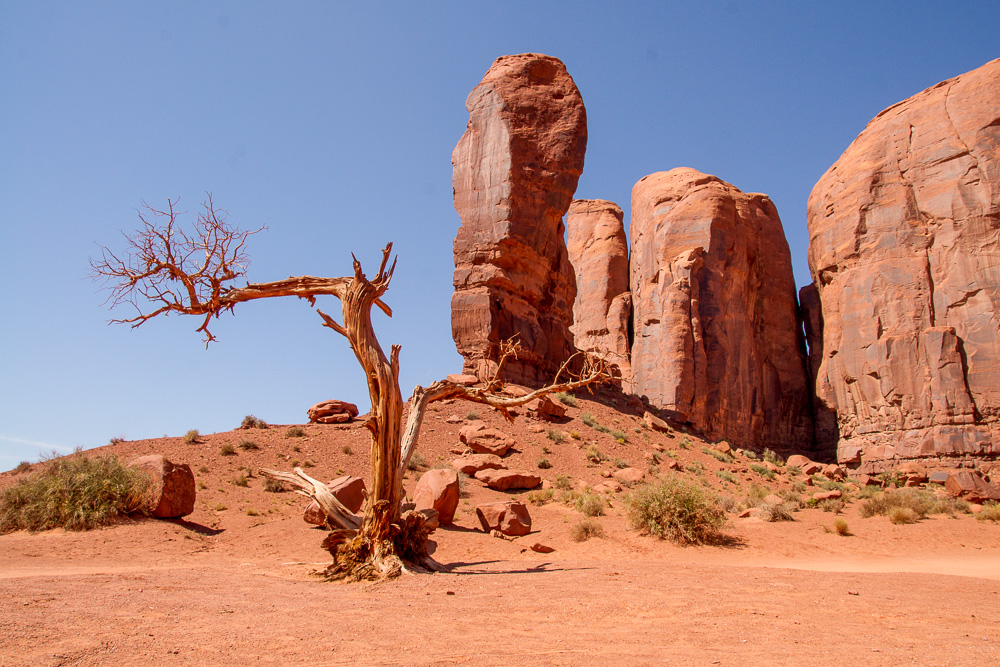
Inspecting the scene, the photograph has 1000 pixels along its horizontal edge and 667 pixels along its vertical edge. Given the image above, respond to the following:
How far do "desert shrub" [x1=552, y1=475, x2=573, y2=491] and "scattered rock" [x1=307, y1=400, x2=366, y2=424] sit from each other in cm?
822

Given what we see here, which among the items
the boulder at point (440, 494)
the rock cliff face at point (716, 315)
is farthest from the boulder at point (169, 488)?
the rock cliff face at point (716, 315)

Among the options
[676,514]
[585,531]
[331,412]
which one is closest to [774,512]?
[676,514]

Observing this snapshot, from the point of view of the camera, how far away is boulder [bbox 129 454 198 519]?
1255cm

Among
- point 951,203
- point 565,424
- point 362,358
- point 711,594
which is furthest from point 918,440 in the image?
point 362,358

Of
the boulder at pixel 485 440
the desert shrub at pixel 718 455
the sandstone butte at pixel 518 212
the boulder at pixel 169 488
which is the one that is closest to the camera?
the boulder at pixel 169 488

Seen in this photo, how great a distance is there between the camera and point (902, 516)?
15266 millimetres

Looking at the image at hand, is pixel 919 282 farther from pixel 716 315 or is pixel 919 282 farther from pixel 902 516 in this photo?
pixel 902 516

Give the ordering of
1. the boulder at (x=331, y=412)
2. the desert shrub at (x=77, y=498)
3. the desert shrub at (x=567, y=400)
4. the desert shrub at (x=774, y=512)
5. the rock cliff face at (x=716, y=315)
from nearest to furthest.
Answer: the desert shrub at (x=77, y=498)
the desert shrub at (x=774, y=512)
the boulder at (x=331, y=412)
the desert shrub at (x=567, y=400)
the rock cliff face at (x=716, y=315)

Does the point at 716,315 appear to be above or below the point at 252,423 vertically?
above

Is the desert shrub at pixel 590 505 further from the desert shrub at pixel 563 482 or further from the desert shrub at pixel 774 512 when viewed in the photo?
the desert shrub at pixel 774 512

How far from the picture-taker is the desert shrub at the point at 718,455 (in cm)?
2527

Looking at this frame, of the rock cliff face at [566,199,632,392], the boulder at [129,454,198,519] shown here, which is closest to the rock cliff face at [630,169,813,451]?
the rock cliff face at [566,199,632,392]

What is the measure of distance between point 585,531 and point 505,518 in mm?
1684

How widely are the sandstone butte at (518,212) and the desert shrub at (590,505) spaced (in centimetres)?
1157
